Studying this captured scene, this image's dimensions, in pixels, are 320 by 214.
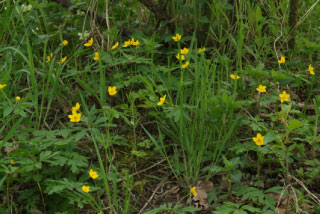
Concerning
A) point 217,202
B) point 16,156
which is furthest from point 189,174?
point 16,156

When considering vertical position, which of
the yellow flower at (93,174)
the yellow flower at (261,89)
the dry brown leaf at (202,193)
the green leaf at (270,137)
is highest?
the yellow flower at (261,89)

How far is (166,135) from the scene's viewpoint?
8.02 feet

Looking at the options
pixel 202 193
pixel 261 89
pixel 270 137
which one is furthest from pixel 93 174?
pixel 261 89

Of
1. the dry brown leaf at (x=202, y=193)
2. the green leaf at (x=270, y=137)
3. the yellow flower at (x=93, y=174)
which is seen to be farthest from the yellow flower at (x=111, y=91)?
the green leaf at (x=270, y=137)

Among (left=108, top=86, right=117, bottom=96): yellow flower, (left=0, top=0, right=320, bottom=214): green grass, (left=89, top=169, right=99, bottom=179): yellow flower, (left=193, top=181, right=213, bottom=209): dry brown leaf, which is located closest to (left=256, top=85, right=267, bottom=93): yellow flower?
(left=0, top=0, right=320, bottom=214): green grass

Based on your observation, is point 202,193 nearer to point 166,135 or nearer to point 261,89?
point 166,135

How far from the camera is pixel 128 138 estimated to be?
2463 mm

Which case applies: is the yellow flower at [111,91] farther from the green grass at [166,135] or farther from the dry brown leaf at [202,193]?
the dry brown leaf at [202,193]

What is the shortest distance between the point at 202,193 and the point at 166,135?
0.48m

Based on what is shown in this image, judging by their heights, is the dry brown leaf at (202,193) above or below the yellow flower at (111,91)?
below

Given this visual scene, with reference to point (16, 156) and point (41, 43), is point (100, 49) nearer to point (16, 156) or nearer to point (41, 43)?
point (41, 43)

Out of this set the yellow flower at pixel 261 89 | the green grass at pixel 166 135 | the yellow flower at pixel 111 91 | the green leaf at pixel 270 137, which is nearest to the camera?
the green leaf at pixel 270 137

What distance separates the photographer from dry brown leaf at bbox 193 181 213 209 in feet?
6.68

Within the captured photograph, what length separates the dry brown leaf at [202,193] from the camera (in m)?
2.04
